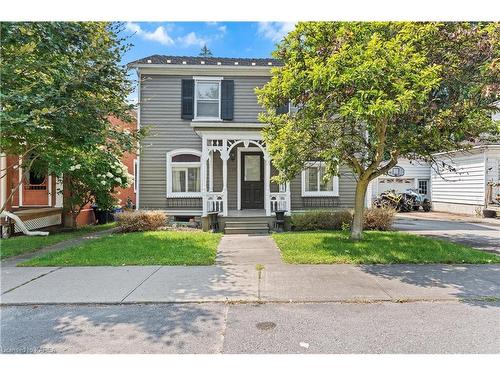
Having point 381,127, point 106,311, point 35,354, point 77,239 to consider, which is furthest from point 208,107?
point 35,354

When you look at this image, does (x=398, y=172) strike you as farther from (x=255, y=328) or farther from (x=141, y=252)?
(x=255, y=328)

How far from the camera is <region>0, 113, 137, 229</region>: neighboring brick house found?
33.8 ft

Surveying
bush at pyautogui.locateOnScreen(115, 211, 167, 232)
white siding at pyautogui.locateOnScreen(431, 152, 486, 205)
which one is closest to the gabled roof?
bush at pyautogui.locateOnScreen(115, 211, 167, 232)

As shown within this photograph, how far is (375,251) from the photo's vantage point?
285 inches

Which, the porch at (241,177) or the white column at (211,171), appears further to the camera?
the porch at (241,177)

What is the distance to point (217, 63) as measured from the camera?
12961 millimetres

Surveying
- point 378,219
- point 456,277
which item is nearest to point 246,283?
point 456,277

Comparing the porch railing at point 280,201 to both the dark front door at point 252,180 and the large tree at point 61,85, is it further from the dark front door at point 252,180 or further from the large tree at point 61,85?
the large tree at point 61,85

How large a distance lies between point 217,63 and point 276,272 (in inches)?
393

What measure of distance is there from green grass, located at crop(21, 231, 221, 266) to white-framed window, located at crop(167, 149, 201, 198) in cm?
347

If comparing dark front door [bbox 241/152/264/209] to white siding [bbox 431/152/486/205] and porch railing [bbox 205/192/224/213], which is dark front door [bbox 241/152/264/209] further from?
white siding [bbox 431/152/486/205]

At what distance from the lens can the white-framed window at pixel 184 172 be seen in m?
12.7

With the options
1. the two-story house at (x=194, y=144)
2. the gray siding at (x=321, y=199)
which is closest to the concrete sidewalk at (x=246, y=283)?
the gray siding at (x=321, y=199)

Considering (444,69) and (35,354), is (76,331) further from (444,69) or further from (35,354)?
(444,69)
